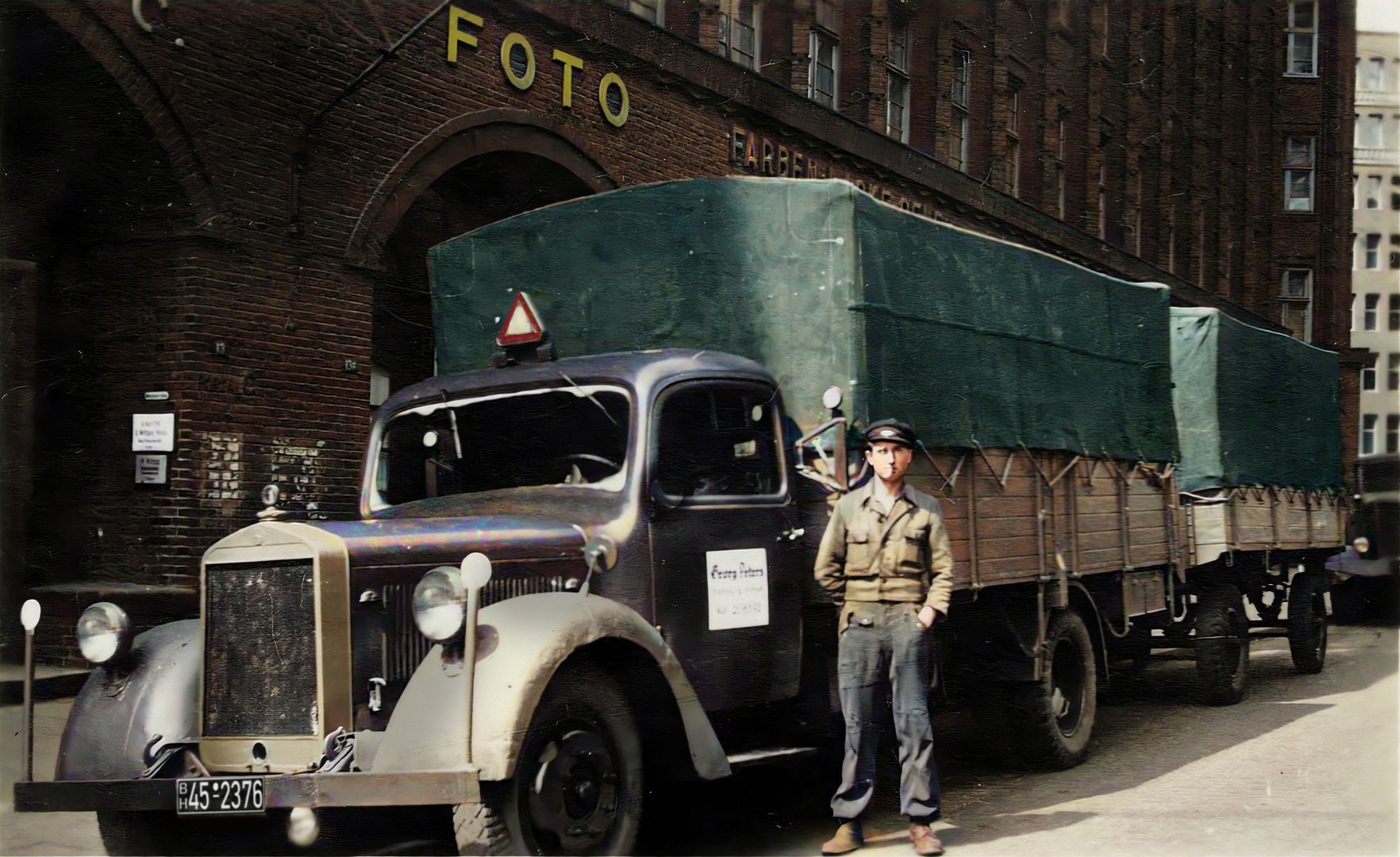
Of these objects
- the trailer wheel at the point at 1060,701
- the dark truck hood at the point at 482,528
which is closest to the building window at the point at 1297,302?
the trailer wheel at the point at 1060,701

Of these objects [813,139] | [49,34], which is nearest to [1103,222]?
[813,139]

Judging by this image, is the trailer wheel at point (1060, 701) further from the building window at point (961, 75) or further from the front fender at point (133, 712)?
the building window at point (961, 75)

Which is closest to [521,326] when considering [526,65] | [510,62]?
[510,62]

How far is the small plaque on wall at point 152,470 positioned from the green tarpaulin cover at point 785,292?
424 cm

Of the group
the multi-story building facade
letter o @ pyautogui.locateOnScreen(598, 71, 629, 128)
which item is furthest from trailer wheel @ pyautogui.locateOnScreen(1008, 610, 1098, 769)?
the multi-story building facade

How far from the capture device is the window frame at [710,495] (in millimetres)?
6396

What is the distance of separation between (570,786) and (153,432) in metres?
Answer: 7.22

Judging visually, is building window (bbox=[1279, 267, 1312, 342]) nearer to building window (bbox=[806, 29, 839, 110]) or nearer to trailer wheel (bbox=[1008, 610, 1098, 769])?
building window (bbox=[806, 29, 839, 110])

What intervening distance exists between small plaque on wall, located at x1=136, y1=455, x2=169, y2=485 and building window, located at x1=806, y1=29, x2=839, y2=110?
1123 cm

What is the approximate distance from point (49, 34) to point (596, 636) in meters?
7.77

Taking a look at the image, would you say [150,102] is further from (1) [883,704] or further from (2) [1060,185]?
(2) [1060,185]

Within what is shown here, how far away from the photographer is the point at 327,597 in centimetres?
541

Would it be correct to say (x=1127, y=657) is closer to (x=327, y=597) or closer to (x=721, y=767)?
(x=721, y=767)

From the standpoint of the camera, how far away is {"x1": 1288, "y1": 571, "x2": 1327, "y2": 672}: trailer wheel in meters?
13.7
